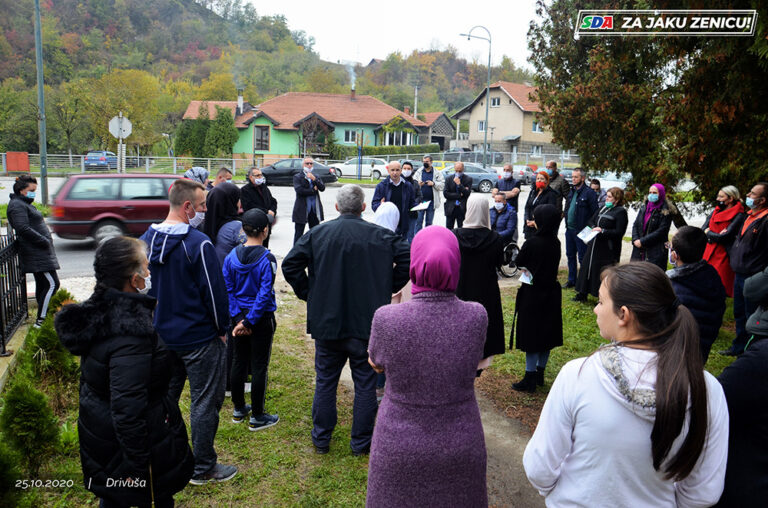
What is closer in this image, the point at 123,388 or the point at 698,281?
the point at 123,388

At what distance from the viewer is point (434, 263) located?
261 cm

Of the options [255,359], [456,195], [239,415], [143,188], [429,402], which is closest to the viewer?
[429,402]

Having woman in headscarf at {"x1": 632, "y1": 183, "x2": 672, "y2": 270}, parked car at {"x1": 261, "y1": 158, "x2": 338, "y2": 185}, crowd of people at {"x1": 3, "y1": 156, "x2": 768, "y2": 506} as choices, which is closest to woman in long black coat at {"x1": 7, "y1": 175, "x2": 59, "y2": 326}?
crowd of people at {"x1": 3, "y1": 156, "x2": 768, "y2": 506}

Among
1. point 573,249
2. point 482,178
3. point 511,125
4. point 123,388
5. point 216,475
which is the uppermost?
point 511,125

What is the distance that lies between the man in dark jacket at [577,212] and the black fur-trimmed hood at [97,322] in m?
8.56

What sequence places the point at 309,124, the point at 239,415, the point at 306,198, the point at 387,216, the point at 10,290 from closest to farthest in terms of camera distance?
1. the point at 239,415
2. the point at 387,216
3. the point at 10,290
4. the point at 306,198
5. the point at 309,124

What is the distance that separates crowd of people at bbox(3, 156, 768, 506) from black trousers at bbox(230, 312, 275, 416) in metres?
0.01

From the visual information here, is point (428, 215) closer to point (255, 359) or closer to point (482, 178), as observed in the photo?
point (255, 359)

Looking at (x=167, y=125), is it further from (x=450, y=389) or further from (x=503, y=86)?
(x=450, y=389)

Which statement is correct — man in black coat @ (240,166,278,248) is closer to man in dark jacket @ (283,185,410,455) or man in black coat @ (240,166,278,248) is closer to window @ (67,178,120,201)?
window @ (67,178,120,201)

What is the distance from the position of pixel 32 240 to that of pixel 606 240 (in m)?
7.93

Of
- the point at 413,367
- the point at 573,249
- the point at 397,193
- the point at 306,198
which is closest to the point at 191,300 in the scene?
the point at 413,367

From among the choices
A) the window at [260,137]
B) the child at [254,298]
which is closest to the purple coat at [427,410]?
the child at [254,298]

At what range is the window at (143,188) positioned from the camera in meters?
12.4
